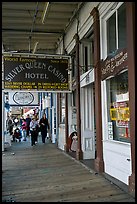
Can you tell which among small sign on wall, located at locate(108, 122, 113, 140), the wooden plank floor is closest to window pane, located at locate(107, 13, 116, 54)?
small sign on wall, located at locate(108, 122, 113, 140)

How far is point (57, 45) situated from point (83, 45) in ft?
12.9

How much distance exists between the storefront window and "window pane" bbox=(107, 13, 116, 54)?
814 mm

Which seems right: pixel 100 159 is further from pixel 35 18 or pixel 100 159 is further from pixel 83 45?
pixel 35 18

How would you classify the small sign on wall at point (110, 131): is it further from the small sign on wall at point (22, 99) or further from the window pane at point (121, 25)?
the small sign on wall at point (22, 99)

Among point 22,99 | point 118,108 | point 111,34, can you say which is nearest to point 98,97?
point 118,108

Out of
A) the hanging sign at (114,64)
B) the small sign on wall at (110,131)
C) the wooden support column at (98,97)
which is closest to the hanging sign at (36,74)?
the wooden support column at (98,97)

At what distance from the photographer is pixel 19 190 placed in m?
5.19

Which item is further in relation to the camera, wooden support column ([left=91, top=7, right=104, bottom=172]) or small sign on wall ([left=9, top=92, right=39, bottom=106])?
small sign on wall ([left=9, top=92, right=39, bottom=106])

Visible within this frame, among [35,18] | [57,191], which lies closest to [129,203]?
[57,191]

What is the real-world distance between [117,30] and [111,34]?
0.48 m

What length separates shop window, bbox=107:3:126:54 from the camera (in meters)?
5.75

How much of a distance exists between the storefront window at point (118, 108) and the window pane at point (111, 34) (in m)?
0.81

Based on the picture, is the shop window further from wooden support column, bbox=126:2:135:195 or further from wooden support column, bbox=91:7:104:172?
wooden support column, bbox=126:2:135:195

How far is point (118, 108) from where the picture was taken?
19.3ft
